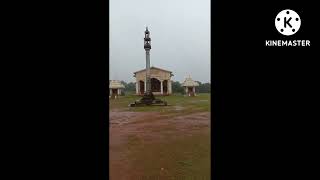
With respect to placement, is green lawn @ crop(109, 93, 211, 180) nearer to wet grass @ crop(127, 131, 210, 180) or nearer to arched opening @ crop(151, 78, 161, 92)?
wet grass @ crop(127, 131, 210, 180)

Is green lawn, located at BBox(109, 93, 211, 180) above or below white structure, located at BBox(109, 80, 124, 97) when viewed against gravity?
below

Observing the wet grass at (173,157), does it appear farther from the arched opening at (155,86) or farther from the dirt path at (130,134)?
the arched opening at (155,86)
